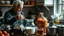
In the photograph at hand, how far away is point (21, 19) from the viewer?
6.72 ft

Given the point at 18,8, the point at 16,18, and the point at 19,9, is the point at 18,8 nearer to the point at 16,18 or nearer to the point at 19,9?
the point at 19,9

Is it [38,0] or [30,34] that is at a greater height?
[38,0]

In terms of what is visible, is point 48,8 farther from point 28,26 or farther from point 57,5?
point 28,26

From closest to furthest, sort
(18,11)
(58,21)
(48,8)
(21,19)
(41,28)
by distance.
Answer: (41,28)
(21,19)
(18,11)
(58,21)
(48,8)

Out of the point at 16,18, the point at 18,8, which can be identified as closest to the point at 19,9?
the point at 18,8

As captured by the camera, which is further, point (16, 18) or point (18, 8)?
point (18, 8)

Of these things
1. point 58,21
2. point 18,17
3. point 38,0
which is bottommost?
point 58,21

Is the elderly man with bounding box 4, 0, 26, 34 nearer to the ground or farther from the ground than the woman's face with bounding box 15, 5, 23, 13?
nearer to the ground

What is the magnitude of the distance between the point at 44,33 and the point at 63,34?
0.23m

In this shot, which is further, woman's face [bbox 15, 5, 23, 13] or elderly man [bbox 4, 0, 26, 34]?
woman's face [bbox 15, 5, 23, 13]

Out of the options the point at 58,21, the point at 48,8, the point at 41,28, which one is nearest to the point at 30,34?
the point at 41,28

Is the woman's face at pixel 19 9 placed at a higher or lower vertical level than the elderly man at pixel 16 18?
higher

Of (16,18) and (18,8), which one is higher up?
(18,8)

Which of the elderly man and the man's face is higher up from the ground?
the man's face
